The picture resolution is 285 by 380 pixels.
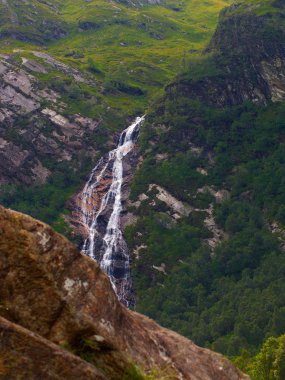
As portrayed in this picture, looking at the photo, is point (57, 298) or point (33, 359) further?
point (57, 298)

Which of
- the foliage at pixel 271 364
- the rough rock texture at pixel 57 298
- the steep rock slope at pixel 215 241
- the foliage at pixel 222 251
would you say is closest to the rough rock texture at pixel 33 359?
the rough rock texture at pixel 57 298

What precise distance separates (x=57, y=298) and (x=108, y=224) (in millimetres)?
154325

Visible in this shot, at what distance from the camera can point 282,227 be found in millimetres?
167000

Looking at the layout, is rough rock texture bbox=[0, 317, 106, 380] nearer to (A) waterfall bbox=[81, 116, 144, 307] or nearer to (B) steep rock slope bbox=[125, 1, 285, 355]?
(B) steep rock slope bbox=[125, 1, 285, 355]

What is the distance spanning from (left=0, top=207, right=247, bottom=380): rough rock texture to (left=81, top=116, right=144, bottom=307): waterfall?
435ft

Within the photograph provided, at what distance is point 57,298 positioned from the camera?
1927 centimetres

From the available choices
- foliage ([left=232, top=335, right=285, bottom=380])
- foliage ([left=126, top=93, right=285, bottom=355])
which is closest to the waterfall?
foliage ([left=126, top=93, right=285, bottom=355])

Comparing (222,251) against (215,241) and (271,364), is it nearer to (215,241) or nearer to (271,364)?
(215,241)

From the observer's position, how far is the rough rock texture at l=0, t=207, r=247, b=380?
18734 millimetres

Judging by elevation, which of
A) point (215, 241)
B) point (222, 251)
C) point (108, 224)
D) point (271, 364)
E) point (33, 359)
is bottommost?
point (108, 224)

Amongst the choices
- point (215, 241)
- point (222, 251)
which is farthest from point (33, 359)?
point (215, 241)

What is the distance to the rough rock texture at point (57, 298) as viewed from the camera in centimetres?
1873

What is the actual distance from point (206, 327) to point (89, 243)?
4737cm

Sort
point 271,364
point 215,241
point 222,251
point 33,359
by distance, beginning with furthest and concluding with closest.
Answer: point 215,241 < point 222,251 < point 271,364 < point 33,359
